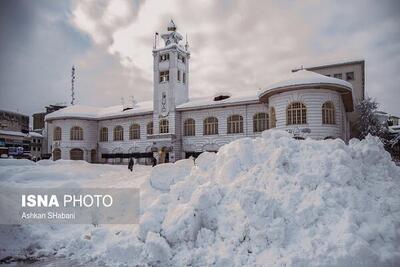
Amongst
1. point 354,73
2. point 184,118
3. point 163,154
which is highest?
point 354,73

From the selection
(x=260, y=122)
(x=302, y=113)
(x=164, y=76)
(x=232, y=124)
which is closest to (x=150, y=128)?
(x=164, y=76)

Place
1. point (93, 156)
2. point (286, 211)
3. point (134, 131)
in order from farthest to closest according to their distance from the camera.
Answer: point (93, 156)
point (134, 131)
point (286, 211)

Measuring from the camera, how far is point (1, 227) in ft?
34.1

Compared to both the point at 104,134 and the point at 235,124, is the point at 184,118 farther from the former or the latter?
the point at 104,134

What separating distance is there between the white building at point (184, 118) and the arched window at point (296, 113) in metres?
0.07

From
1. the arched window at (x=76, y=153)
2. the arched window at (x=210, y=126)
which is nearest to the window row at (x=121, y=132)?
the arched window at (x=76, y=153)

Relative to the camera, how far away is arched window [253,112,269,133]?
2747 centimetres

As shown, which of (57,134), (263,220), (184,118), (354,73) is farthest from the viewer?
(354,73)

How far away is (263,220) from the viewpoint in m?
8.79

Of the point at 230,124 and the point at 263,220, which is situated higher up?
the point at 230,124

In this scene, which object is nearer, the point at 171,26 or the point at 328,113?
the point at 328,113

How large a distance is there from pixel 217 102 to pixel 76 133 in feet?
55.9

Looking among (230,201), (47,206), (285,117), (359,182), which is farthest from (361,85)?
(47,206)

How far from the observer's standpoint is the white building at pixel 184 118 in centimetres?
2269
